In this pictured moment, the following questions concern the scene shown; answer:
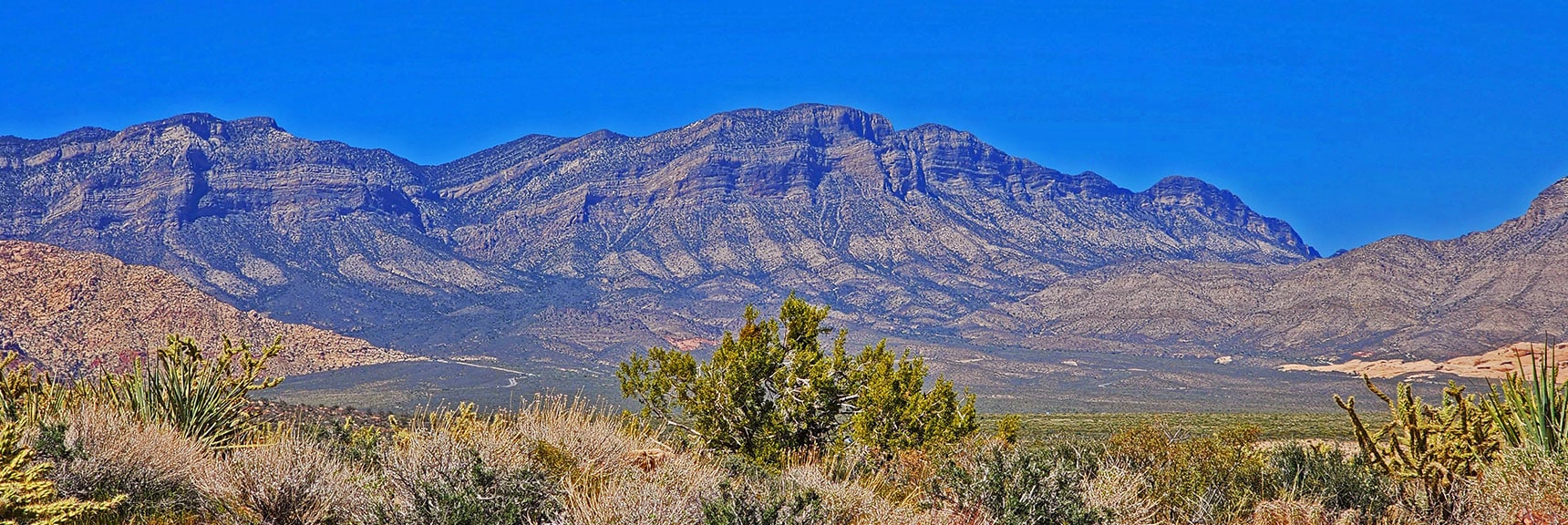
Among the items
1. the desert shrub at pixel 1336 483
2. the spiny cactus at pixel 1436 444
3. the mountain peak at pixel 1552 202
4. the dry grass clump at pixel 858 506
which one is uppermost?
the mountain peak at pixel 1552 202

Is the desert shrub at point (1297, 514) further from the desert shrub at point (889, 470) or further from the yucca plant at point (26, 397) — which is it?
the yucca plant at point (26, 397)

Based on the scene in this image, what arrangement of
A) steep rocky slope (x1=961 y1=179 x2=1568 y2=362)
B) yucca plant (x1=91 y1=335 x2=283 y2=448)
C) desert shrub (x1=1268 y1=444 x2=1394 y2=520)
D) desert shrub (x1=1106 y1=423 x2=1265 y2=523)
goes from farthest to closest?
steep rocky slope (x1=961 y1=179 x2=1568 y2=362) < yucca plant (x1=91 y1=335 x2=283 y2=448) < desert shrub (x1=1268 y1=444 x2=1394 y2=520) < desert shrub (x1=1106 y1=423 x2=1265 y2=523)

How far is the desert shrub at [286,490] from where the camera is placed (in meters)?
7.75

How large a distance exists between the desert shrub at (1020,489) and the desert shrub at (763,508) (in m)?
1.52

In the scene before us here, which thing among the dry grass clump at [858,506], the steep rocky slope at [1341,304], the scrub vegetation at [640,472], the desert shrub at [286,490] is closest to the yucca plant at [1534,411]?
the scrub vegetation at [640,472]

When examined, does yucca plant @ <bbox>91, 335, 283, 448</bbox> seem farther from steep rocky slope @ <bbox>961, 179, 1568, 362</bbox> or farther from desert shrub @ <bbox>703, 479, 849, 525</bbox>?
steep rocky slope @ <bbox>961, 179, 1568, 362</bbox>

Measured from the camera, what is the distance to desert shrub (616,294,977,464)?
13.7 m

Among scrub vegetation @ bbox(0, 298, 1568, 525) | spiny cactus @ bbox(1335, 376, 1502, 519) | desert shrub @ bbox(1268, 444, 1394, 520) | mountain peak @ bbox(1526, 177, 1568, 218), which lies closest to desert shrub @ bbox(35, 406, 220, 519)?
scrub vegetation @ bbox(0, 298, 1568, 525)

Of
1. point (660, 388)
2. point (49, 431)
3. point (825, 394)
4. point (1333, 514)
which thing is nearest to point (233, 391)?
point (49, 431)

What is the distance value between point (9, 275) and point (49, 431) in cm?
8239

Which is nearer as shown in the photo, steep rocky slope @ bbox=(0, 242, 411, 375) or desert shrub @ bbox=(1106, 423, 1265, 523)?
desert shrub @ bbox=(1106, 423, 1265, 523)

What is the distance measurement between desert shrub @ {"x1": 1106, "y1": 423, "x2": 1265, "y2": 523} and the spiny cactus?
1168mm

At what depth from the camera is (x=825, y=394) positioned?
14.6 m

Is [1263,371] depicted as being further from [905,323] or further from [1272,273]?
[905,323]
